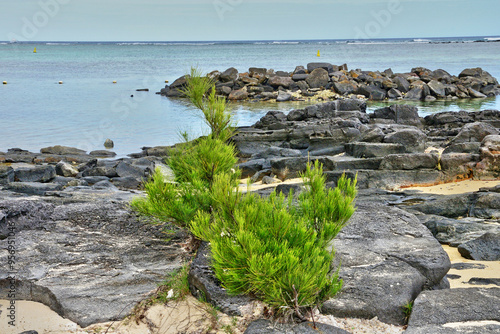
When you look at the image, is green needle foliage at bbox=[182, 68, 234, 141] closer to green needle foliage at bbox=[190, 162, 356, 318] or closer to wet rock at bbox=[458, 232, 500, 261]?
green needle foliage at bbox=[190, 162, 356, 318]

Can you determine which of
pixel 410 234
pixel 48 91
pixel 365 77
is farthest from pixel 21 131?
pixel 365 77

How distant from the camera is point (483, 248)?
5.31m

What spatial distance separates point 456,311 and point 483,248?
7.58ft

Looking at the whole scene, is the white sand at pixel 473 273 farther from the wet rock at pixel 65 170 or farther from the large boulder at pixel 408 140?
the wet rock at pixel 65 170

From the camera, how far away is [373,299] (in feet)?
11.4

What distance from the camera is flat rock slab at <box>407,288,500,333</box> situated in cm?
315

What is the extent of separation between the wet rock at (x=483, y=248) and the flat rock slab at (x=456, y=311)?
1.77 metres

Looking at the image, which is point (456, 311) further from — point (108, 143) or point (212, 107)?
point (108, 143)

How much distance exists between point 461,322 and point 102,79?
1776 inches

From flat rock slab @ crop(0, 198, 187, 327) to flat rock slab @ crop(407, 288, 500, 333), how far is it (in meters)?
1.95

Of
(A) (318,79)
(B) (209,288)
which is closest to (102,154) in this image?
(B) (209,288)

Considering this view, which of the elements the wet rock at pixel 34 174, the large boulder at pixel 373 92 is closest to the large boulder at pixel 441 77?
the large boulder at pixel 373 92

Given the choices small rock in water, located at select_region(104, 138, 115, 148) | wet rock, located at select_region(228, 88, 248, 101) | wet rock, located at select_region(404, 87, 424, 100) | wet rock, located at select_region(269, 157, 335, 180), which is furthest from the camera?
wet rock, located at select_region(228, 88, 248, 101)

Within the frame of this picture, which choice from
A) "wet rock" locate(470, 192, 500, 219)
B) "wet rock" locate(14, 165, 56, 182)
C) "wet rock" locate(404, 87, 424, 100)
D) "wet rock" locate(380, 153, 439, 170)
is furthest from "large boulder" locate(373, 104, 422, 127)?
"wet rock" locate(404, 87, 424, 100)
